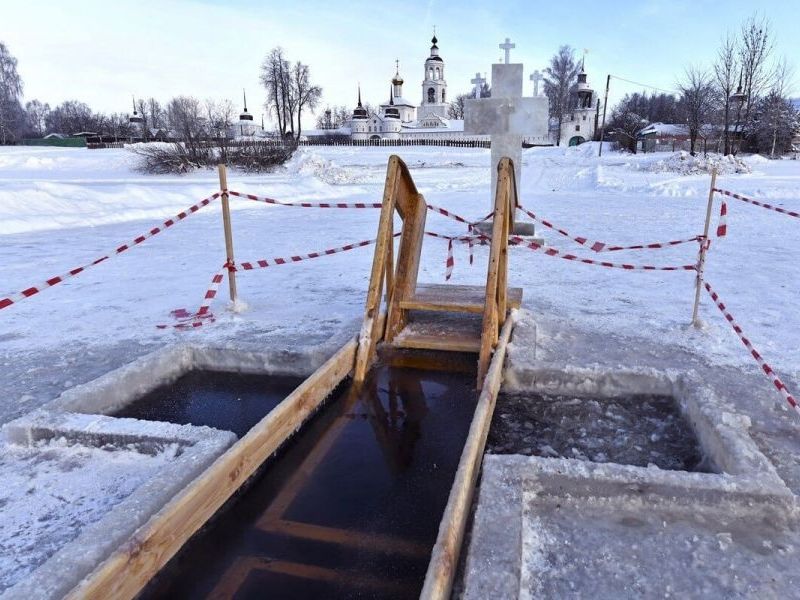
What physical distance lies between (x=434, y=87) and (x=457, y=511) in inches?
3430

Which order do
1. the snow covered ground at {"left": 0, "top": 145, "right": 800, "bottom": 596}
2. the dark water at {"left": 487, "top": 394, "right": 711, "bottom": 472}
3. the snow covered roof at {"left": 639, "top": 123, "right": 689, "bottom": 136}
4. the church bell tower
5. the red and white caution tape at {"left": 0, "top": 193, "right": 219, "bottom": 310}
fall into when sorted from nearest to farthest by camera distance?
1. the dark water at {"left": 487, "top": 394, "right": 711, "bottom": 472}
2. the red and white caution tape at {"left": 0, "top": 193, "right": 219, "bottom": 310}
3. the snow covered ground at {"left": 0, "top": 145, "right": 800, "bottom": 596}
4. the snow covered roof at {"left": 639, "top": 123, "right": 689, "bottom": 136}
5. the church bell tower

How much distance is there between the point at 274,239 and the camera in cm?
1093

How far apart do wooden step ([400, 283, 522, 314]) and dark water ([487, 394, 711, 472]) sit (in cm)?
112

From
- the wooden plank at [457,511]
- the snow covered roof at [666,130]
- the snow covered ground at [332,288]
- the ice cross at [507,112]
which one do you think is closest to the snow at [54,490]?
the snow covered ground at [332,288]

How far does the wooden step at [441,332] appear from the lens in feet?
15.9

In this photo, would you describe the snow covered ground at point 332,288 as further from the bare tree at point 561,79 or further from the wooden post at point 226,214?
the bare tree at point 561,79

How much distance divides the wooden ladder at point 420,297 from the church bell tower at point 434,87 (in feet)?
267

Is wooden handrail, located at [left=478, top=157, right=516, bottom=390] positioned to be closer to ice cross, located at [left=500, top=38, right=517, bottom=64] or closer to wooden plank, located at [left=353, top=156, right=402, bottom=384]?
wooden plank, located at [left=353, top=156, right=402, bottom=384]

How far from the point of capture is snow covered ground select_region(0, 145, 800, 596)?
15.3 feet

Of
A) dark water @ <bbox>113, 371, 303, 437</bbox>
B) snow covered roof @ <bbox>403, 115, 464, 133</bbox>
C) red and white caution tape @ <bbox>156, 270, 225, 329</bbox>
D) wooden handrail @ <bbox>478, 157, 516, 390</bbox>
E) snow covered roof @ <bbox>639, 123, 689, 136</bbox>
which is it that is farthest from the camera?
snow covered roof @ <bbox>403, 115, 464, 133</bbox>

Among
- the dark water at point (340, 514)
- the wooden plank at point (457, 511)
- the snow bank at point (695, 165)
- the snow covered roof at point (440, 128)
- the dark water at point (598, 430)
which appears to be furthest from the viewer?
the snow covered roof at point (440, 128)

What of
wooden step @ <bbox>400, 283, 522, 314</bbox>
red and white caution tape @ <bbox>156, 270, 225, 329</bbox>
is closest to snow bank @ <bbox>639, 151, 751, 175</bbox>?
wooden step @ <bbox>400, 283, 522, 314</bbox>

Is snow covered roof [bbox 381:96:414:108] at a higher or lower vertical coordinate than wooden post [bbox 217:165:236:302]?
higher

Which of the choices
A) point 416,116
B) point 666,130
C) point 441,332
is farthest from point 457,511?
point 416,116
